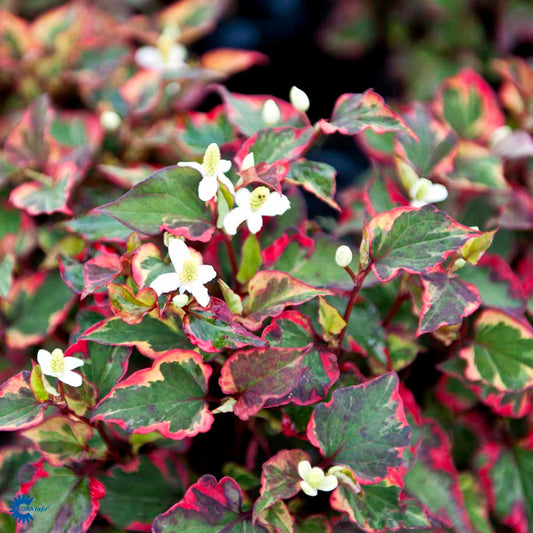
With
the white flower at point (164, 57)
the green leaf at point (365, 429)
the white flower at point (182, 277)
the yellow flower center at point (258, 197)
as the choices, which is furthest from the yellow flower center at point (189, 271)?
the white flower at point (164, 57)

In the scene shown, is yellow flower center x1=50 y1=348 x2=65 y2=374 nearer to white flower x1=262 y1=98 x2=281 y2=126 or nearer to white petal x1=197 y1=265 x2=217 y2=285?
white petal x1=197 y1=265 x2=217 y2=285

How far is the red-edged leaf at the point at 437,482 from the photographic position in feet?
2.88

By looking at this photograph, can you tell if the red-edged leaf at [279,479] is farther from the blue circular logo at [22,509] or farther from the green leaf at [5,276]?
the green leaf at [5,276]

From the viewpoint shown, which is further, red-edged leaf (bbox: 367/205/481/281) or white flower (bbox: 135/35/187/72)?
white flower (bbox: 135/35/187/72)

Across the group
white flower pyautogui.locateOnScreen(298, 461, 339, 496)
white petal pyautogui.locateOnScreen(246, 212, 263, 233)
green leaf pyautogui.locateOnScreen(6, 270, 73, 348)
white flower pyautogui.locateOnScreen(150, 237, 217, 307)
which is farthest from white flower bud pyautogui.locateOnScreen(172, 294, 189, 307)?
green leaf pyautogui.locateOnScreen(6, 270, 73, 348)

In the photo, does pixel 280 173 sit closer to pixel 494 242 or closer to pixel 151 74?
pixel 494 242

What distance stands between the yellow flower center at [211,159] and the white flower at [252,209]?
0.13 feet

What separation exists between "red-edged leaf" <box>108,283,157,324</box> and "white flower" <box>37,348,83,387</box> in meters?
0.07

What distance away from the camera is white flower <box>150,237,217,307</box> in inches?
28.1

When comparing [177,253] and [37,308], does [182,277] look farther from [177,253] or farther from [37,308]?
[37,308]

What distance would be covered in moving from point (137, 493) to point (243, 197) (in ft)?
1.38

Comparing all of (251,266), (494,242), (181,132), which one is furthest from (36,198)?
Result: (494,242)

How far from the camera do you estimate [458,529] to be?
2.87 feet

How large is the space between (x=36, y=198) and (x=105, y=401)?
1.40 ft
